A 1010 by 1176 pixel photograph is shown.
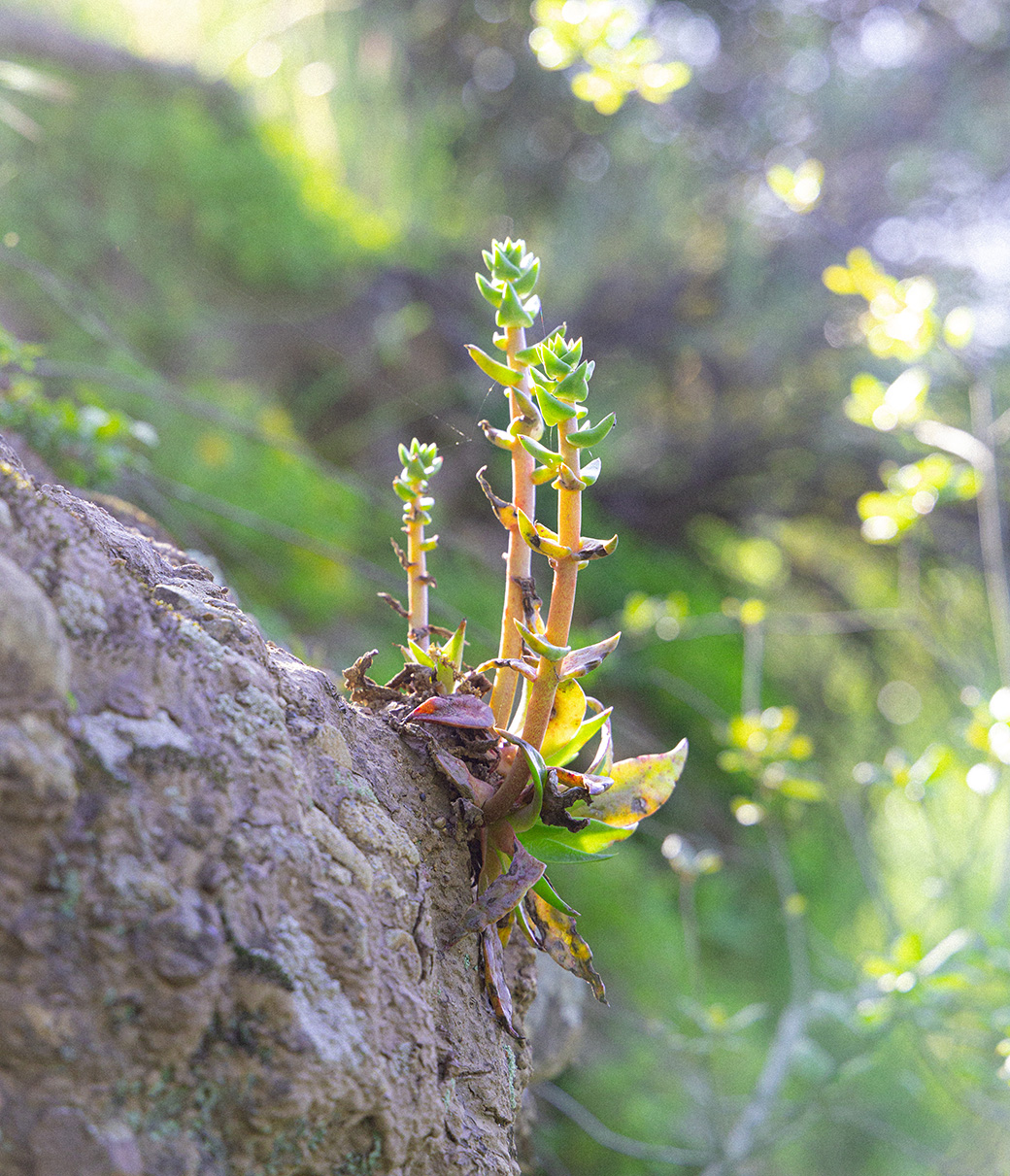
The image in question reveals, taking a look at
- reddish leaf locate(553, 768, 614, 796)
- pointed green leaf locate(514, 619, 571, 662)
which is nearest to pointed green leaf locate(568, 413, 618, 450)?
pointed green leaf locate(514, 619, 571, 662)

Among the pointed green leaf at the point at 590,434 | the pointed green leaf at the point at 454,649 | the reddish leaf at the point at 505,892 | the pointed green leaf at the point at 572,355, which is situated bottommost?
the reddish leaf at the point at 505,892

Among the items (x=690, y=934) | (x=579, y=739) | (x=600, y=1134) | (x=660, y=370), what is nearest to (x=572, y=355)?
(x=579, y=739)

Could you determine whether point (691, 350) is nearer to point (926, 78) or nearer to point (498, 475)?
point (498, 475)

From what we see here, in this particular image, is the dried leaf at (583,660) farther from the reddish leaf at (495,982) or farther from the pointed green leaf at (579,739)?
the reddish leaf at (495,982)

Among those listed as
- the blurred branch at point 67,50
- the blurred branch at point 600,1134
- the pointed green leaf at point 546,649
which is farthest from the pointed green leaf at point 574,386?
the blurred branch at point 67,50

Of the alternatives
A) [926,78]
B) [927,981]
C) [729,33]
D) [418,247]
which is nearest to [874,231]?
[926,78]

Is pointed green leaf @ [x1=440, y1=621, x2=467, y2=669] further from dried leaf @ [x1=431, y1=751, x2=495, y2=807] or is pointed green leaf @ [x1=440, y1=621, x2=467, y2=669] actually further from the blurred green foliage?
the blurred green foliage
